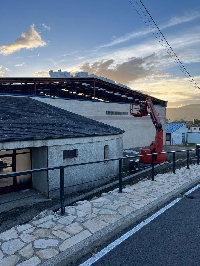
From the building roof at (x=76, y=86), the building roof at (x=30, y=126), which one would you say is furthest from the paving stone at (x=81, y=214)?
the building roof at (x=76, y=86)

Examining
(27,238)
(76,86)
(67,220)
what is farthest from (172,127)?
(27,238)

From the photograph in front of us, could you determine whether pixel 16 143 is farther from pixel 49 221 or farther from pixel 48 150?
pixel 49 221

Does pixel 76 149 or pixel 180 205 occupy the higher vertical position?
pixel 76 149

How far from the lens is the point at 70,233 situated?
4.45m

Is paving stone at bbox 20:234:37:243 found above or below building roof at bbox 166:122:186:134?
below

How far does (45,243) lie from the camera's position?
407cm

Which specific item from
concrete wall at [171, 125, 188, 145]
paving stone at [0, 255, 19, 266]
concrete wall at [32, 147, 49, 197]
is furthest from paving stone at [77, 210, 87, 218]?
concrete wall at [171, 125, 188, 145]

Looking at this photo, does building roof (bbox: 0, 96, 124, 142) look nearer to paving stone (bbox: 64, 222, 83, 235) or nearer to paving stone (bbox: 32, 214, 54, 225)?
paving stone (bbox: 32, 214, 54, 225)

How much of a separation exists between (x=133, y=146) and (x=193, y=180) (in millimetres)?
18052

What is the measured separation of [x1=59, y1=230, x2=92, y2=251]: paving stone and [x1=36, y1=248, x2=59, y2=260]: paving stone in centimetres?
14

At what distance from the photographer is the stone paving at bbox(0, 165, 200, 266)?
147 inches

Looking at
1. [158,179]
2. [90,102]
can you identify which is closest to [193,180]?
[158,179]

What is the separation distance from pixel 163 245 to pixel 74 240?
176cm

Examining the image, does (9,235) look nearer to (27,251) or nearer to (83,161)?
(27,251)
